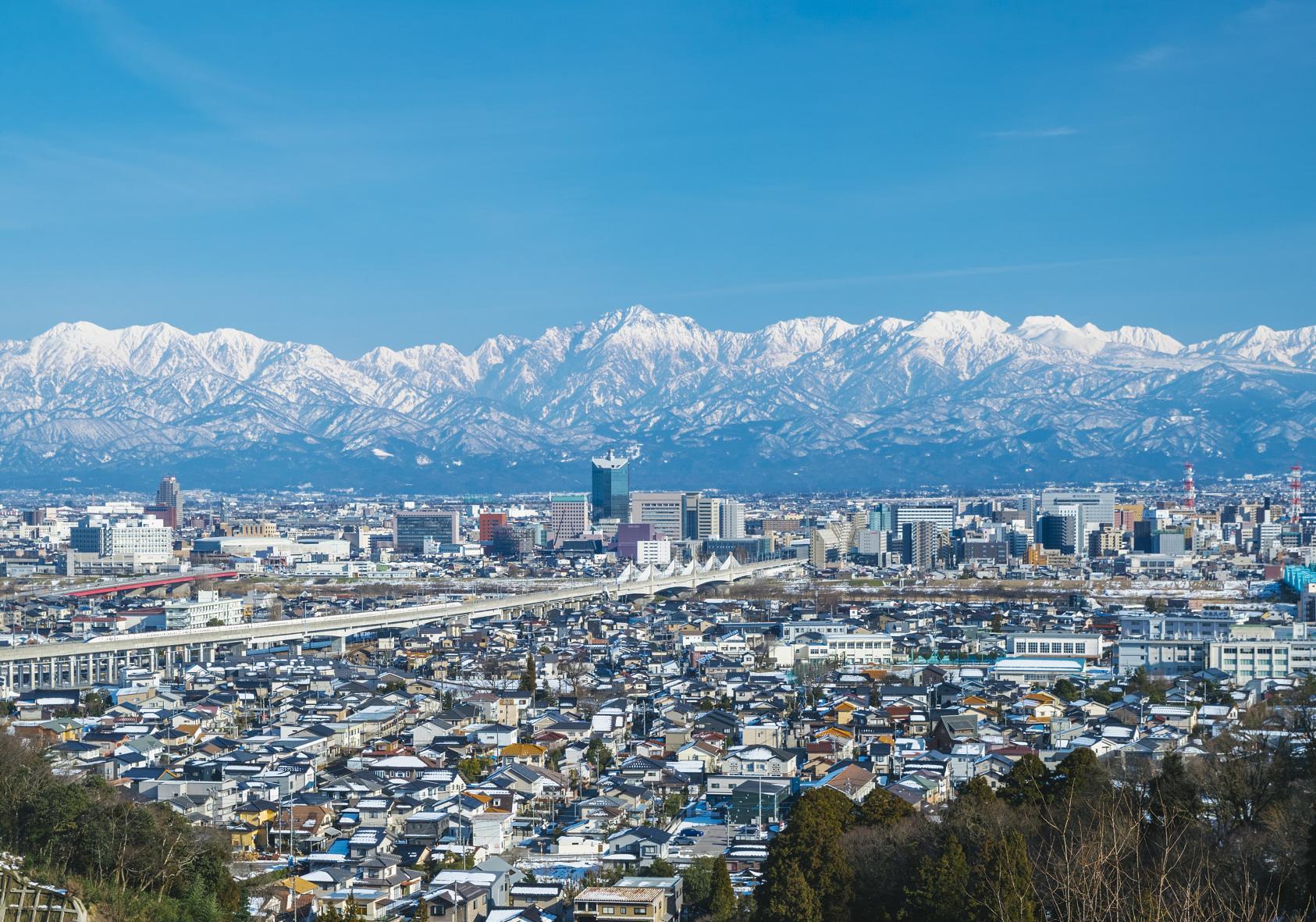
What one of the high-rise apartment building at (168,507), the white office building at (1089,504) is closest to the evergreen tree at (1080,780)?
the white office building at (1089,504)

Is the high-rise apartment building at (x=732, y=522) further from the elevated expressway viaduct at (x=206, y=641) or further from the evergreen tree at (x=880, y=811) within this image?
the evergreen tree at (x=880, y=811)

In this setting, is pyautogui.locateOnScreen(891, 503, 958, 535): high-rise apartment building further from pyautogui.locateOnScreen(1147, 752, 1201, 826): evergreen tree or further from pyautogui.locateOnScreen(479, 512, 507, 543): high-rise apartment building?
pyautogui.locateOnScreen(1147, 752, 1201, 826): evergreen tree

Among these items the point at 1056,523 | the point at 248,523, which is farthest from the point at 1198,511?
the point at 248,523

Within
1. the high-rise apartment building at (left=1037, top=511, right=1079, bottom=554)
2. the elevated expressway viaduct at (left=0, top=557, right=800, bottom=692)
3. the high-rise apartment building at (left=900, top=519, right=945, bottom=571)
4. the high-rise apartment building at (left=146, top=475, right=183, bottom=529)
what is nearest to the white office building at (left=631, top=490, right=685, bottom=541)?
the high-rise apartment building at (left=900, top=519, right=945, bottom=571)

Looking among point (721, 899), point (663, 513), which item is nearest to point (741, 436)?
point (663, 513)

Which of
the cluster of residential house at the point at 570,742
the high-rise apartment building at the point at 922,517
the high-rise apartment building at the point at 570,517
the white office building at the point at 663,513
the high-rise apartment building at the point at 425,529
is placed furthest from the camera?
the high-rise apartment building at the point at 570,517

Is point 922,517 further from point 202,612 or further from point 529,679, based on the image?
point 529,679
